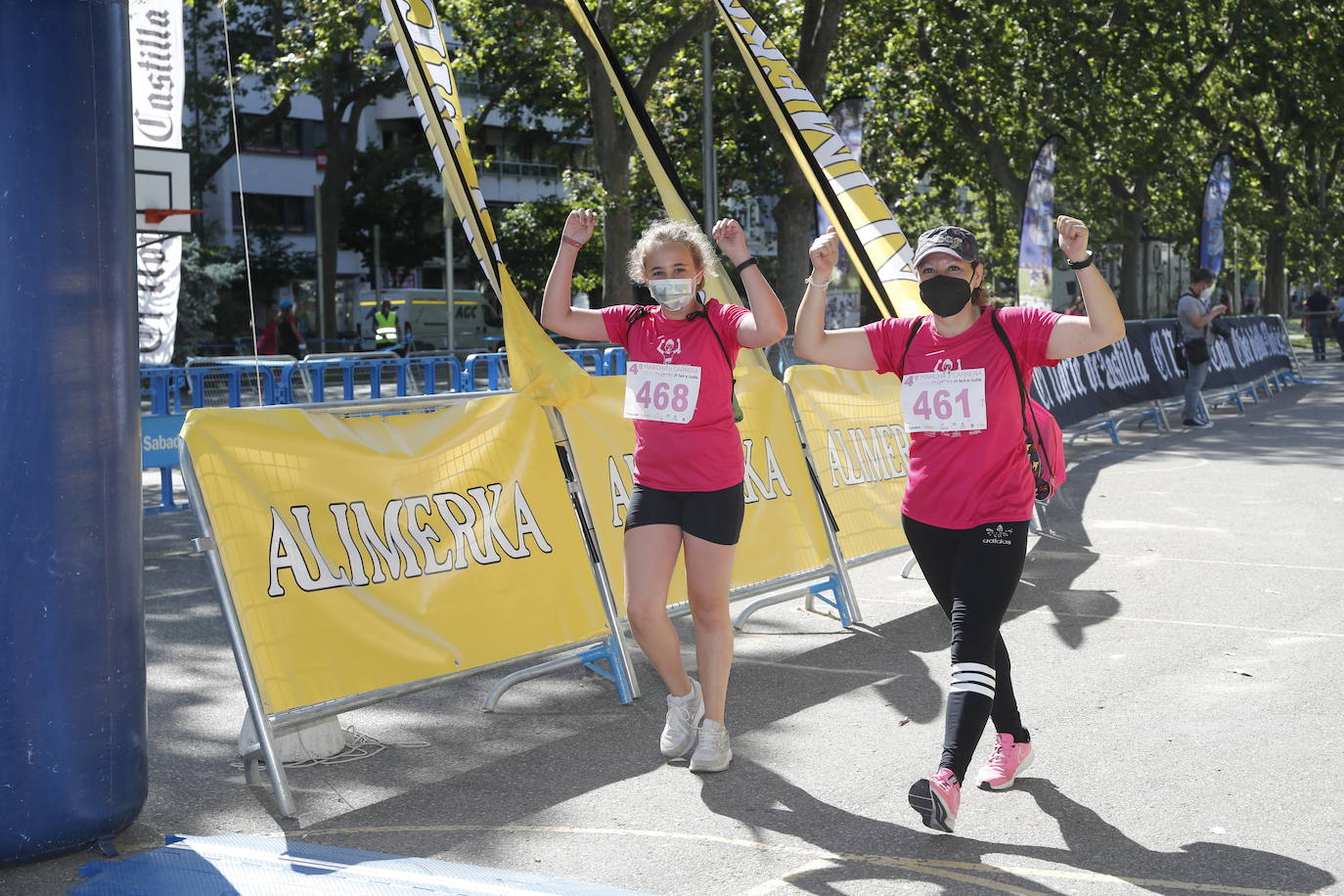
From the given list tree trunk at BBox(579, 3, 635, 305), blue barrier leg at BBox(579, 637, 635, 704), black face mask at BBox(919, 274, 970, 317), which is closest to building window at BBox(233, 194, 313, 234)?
tree trunk at BBox(579, 3, 635, 305)

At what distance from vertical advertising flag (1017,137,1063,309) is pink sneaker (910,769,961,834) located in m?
13.3

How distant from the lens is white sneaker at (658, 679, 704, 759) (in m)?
5.39

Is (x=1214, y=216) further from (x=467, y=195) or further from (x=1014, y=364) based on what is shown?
(x=1014, y=364)

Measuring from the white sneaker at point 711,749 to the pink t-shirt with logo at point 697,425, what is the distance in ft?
2.83

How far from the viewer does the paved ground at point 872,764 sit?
432cm

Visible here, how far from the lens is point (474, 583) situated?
5797 millimetres

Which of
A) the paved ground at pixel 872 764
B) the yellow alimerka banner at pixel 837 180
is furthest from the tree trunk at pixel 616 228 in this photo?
the paved ground at pixel 872 764

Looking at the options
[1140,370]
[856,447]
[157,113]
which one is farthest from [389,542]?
[1140,370]

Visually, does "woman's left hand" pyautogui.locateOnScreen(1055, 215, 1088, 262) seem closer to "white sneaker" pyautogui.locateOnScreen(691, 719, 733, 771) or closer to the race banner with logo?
"white sneaker" pyautogui.locateOnScreen(691, 719, 733, 771)

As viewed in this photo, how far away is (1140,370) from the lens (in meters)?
18.2

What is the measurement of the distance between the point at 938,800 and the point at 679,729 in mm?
1278

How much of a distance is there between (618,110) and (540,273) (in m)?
19.6

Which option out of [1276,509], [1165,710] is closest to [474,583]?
[1165,710]

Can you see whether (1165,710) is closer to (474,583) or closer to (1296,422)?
(474,583)
